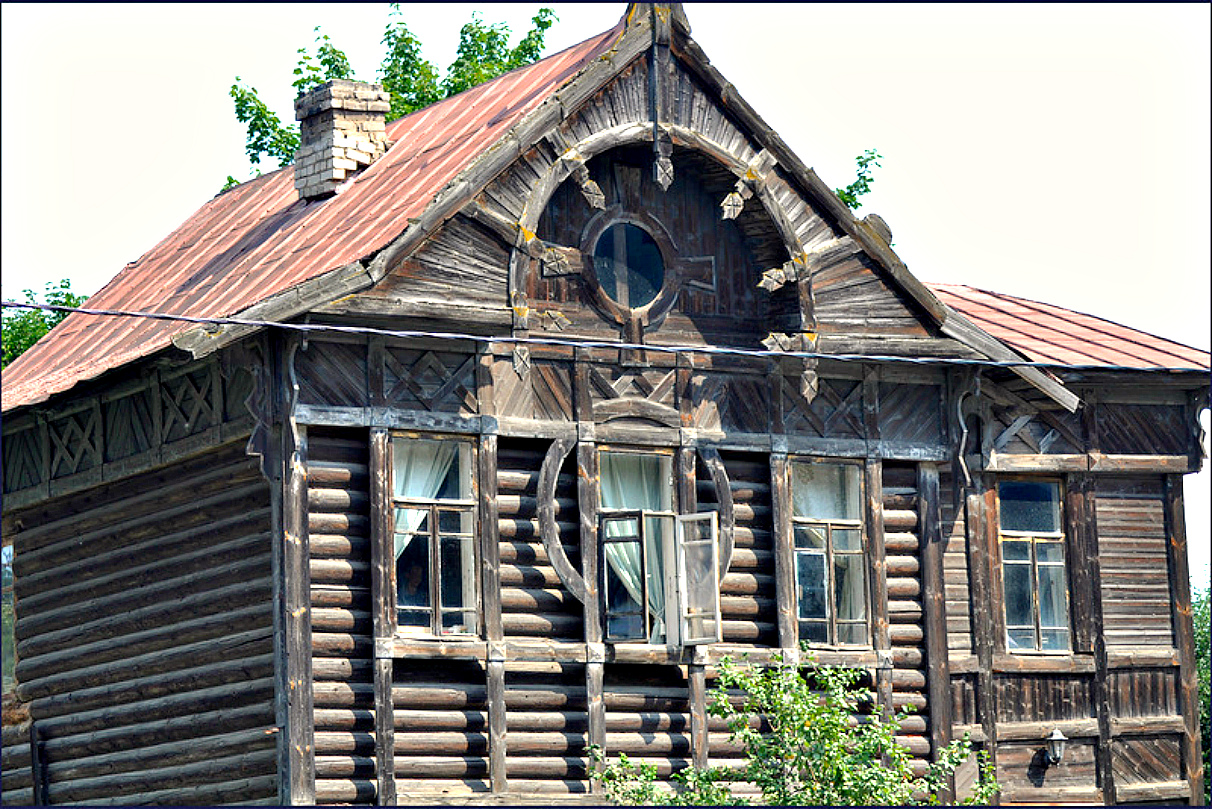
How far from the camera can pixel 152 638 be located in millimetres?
24734

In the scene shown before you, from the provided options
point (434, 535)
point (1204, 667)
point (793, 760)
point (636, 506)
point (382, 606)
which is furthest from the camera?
point (1204, 667)

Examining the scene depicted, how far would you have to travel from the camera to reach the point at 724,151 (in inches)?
971

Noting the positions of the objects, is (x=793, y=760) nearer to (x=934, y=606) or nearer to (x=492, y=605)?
(x=492, y=605)

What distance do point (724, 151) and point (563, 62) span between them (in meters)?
2.55

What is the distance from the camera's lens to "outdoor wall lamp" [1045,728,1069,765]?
28062 mm

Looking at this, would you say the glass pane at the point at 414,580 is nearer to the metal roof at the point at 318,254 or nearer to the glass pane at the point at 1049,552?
the metal roof at the point at 318,254

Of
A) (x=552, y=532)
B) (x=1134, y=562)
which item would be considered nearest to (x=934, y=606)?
Answer: (x=1134, y=562)

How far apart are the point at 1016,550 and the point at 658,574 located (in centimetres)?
623

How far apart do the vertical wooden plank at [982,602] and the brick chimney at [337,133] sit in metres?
Result: 8.29

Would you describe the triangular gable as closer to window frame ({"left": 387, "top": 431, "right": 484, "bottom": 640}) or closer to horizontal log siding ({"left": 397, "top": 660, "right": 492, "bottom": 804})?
window frame ({"left": 387, "top": 431, "right": 484, "bottom": 640})

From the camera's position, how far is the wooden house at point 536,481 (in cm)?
2261

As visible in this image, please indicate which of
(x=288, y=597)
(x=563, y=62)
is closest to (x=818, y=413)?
(x=563, y=62)

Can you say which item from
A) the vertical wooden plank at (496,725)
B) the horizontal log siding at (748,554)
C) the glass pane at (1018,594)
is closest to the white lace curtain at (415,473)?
the vertical wooden plank at (496,725)

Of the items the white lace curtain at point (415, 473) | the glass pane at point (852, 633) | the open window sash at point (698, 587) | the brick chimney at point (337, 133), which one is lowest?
the glass pane at point (852, 633)
